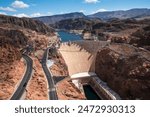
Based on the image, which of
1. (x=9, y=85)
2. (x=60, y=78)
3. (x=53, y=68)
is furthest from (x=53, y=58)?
(x=9, y=85)

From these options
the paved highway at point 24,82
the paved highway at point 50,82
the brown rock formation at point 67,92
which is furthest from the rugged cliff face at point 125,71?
the paved highway at point 24,82

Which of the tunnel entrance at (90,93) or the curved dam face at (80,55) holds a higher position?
the curved dam face at (80,55)

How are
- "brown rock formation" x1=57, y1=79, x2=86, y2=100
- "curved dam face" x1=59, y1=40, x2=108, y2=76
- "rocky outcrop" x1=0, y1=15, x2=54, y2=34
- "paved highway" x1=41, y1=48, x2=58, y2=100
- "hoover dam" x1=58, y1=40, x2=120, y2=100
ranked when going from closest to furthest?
"paved highway" x1=41, y1=48, x2=58, y2=100, "brown rock formation" x1=57, y1=79, x2=86, y2=100, "hoover dam" x1=58, y1=40, x2=120, y2=100, "curved dam face" x1=59, y1=40, x2=108, y2=76, "rocky outcrop" x1=0, y1=15, x2=54, y2=34

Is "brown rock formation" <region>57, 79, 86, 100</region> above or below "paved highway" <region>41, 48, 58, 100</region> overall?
below

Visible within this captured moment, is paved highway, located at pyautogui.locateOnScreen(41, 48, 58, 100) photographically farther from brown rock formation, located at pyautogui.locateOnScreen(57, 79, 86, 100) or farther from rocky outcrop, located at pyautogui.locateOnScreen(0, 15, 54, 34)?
rocky outcrop, located at pyautogui.locateOnScreen(0, 15, 54, 34)

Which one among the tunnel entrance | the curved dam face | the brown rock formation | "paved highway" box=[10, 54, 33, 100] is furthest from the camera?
the curved dam face

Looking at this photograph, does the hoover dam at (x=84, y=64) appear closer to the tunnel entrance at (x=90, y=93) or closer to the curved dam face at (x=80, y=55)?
the curved dam face at (x=80, y=55)

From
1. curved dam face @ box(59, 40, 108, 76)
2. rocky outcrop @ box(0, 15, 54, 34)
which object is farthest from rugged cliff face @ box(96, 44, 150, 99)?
rocky outcrop @ box(0, 15, 54, 34)

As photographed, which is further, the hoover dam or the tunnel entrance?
the hoover dam
